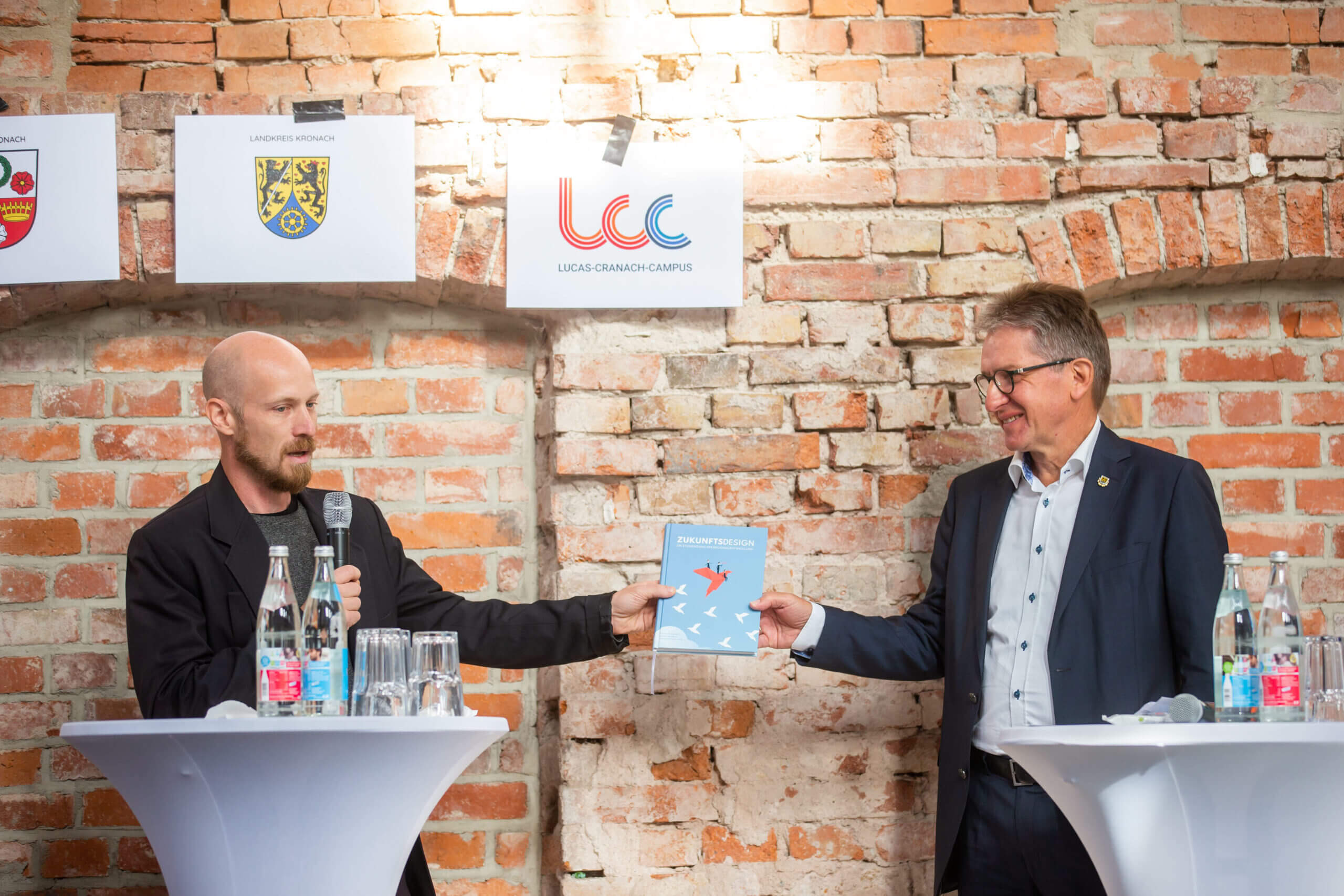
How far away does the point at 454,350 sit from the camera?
2850mm

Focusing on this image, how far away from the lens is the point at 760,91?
2.72 m

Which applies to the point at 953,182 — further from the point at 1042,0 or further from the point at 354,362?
the point at 354,362

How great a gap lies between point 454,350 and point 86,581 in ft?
3.36

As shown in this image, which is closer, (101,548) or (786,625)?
(786,625)

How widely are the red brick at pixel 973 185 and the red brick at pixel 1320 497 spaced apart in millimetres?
948

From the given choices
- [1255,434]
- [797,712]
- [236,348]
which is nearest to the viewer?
[236,348]

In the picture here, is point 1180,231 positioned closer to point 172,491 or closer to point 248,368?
point 248,368

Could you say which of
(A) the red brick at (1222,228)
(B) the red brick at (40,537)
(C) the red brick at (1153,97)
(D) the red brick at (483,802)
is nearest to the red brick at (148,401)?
(B) the red brick at (40,537)

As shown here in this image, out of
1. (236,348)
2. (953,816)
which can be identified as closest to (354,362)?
(236,348)

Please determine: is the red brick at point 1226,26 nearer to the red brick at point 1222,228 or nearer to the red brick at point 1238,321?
the red brick at point 1222,228

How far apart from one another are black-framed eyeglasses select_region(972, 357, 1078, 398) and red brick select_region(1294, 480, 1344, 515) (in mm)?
859

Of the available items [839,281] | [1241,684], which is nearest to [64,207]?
[839,281]

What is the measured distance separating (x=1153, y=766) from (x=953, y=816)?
0.71 metres

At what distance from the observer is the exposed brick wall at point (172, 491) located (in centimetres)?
272
